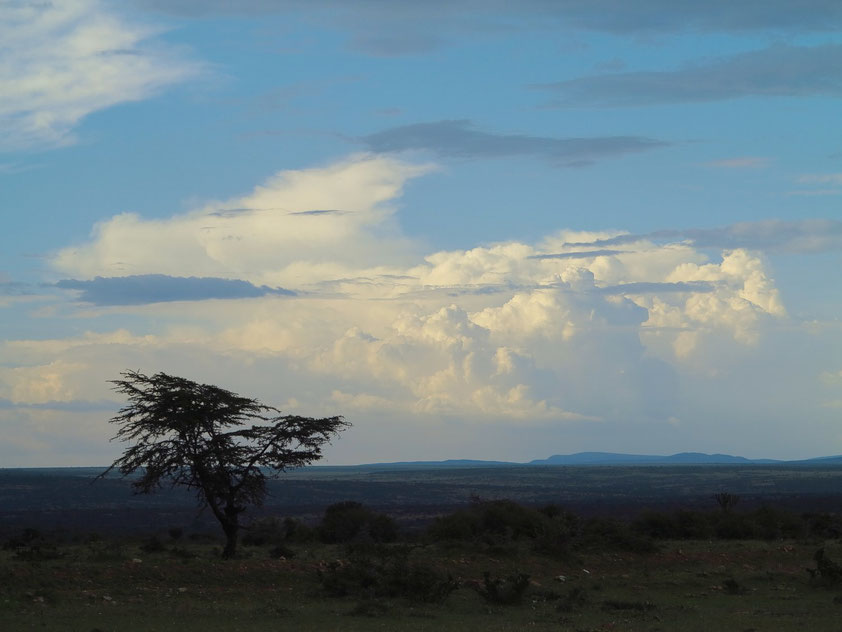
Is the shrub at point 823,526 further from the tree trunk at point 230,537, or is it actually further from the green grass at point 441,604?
the tree trunk at point 230,537

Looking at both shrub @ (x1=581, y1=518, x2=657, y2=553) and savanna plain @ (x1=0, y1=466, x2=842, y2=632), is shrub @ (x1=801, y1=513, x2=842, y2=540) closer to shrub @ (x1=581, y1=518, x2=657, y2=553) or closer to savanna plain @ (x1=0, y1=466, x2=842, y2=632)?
savanna plain @ (x1=0, y1=466, x2=842, y2=632)

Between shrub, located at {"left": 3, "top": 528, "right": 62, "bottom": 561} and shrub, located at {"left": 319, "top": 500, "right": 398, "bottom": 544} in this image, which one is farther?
shrub, located at {"left": 319, "top": 500, "right": 398, "bottom": 544}

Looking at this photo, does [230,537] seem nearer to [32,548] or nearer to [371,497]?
[32,548]

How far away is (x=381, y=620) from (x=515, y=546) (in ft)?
38.0

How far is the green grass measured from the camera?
84.8ft

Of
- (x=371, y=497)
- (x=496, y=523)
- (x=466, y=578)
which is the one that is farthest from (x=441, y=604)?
(x=371, y=497)

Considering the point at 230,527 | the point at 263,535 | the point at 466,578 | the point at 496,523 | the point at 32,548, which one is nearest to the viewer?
the point at 466,578

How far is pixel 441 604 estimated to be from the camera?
29688mm

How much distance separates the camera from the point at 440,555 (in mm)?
36406

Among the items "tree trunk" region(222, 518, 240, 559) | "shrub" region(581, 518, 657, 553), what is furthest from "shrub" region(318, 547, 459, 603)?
"shrub" region(581, 518, 657, 553)

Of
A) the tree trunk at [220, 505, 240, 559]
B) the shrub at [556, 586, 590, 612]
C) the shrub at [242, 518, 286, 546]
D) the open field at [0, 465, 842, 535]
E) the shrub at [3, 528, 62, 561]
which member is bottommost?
the open field at [0, 465, 842, 535]

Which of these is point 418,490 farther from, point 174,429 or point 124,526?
point 174,429

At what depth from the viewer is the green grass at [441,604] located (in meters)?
25.8

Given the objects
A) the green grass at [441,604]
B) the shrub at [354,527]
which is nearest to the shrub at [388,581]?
the green grass at [441,604]
